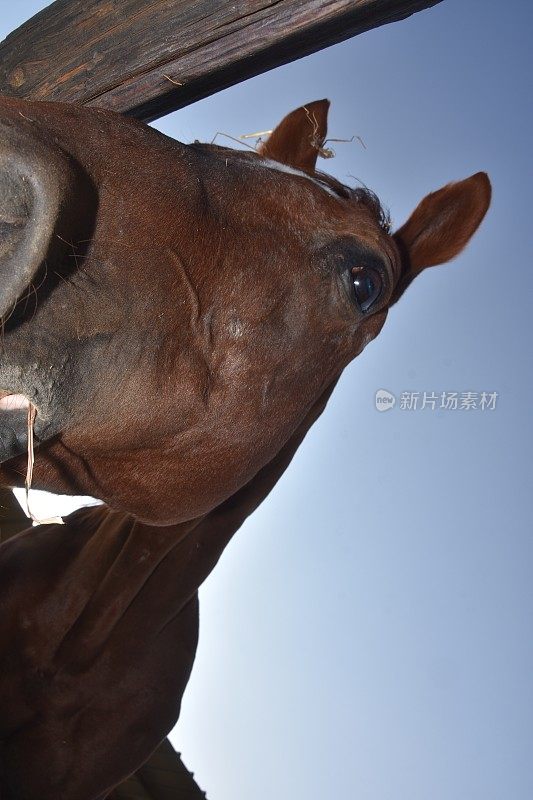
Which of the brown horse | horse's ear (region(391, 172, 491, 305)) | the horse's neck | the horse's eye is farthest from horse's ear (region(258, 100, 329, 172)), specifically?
the horse's neck

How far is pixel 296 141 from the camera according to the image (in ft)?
8.26

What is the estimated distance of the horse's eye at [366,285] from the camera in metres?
1.95

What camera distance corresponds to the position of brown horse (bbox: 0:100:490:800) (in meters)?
1.19

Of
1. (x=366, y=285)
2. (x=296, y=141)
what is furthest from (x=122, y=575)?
(x=296, y=141)

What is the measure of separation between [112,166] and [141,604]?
1896 millimetres

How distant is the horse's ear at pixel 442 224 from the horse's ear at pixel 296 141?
0.40 m

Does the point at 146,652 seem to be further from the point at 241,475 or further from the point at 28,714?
the point at 241,475

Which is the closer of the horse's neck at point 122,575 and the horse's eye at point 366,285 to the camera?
the horse's eye at point 366,285

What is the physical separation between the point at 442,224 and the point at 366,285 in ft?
1.86

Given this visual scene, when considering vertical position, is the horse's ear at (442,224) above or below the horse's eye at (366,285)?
above

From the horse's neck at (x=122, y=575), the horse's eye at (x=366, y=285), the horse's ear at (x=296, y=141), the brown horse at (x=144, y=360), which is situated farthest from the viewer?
the horse's neck at (x=122, y=575)

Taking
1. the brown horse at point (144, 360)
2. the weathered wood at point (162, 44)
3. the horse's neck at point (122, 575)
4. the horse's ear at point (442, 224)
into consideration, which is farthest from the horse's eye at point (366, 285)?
the horse's neck at point (122, 575)

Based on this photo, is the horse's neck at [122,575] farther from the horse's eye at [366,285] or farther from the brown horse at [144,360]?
the horse's eye at [366,285]

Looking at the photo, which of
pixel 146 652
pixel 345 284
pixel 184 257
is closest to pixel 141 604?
pixel 146 652
